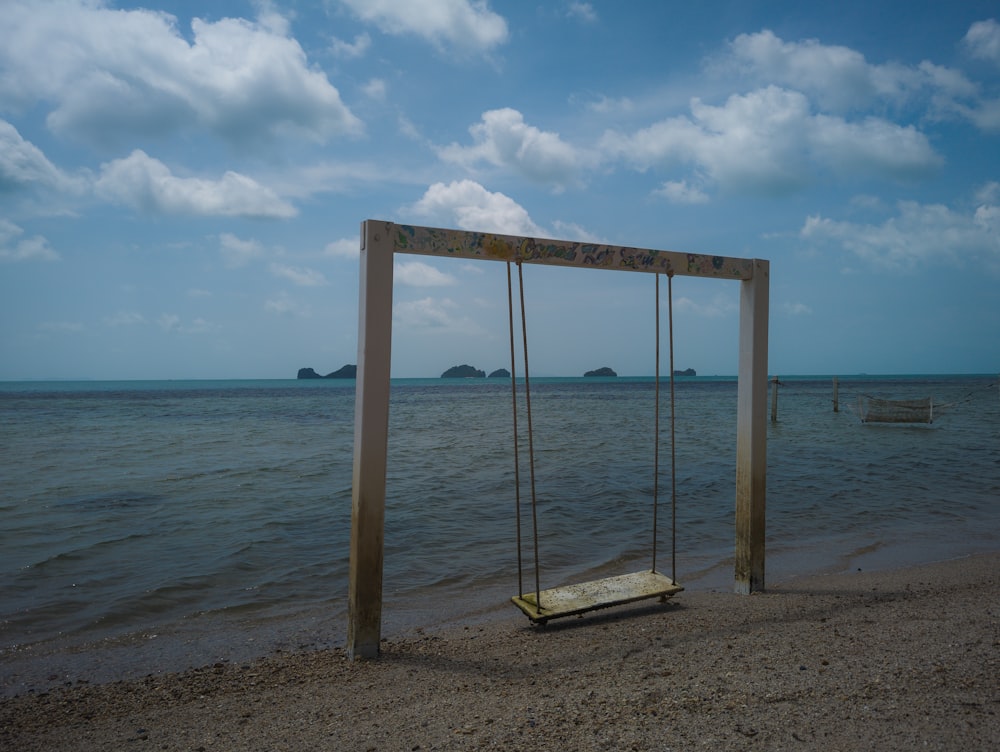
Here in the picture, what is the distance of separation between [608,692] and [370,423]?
6.36 ft

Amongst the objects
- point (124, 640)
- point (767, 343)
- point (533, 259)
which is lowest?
point (124, 640)

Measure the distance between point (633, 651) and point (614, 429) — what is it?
1909 centimetres

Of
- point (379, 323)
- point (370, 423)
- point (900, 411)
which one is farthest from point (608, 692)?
Answer: point (900, 411)

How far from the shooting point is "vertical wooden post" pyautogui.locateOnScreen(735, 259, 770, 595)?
516 centimetres

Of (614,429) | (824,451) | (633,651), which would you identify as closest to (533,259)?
(633,651)

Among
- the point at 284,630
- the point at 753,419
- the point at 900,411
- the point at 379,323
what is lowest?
the point at 284,630

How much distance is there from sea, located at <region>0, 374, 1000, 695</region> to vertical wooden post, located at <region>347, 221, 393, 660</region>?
89cm

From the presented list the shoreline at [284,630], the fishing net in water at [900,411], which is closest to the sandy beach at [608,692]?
the shoreline at [284,630]

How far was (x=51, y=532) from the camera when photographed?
27.0ft

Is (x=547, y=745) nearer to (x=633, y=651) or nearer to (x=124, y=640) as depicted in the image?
(x=633, y=651)

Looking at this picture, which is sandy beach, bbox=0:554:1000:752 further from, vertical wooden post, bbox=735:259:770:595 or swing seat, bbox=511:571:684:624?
vertical wooden post, bbox=735:259:770:595

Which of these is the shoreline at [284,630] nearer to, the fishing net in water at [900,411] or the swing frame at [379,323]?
the swing frame at [379,323]

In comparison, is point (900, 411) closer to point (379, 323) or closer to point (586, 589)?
point (586, 589)

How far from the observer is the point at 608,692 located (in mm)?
3215
